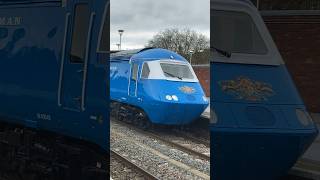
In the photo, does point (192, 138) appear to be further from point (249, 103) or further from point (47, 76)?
point (47, 76)

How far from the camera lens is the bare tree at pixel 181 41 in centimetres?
352

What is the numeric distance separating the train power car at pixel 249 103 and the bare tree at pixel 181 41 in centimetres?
10

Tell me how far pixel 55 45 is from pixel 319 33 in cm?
751

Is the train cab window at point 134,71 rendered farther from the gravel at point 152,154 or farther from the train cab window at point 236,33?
the train cab window at point 236,33

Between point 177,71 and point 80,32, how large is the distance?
92 centimetres

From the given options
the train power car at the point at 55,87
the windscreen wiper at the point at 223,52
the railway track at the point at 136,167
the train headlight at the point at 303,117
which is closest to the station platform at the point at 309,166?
the train headlight at the point at 303,117

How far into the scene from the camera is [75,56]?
4.29m

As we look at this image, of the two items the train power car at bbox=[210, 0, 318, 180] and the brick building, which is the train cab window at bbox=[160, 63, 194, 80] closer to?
the train power car at bbox=[210, 0, 318, 180]

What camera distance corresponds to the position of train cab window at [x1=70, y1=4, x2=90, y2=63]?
13.6 ft

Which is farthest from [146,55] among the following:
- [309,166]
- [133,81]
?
[309,166]

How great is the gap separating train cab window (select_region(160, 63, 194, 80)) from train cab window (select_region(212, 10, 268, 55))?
1.02 feet

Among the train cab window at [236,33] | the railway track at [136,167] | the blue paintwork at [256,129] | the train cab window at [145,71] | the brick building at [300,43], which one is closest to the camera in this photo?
the train cab window at [236,33]

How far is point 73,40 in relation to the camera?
4297 mm

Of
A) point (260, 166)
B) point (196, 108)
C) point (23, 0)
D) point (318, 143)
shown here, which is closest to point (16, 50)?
point (23, 0)
